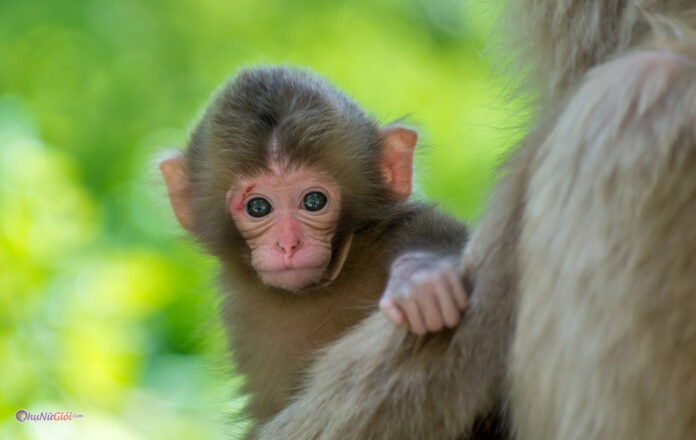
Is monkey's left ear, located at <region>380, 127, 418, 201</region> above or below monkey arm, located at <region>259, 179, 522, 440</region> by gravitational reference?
above

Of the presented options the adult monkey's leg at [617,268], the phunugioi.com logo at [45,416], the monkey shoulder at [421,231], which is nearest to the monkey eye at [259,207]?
the monkey shoulder at [421,231]

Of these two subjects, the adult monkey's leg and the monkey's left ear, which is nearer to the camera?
the adult monkey's leg

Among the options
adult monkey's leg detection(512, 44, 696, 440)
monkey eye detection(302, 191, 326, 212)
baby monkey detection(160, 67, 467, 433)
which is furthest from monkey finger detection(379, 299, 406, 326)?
monkey eye detection(302, 191, 326, 212)

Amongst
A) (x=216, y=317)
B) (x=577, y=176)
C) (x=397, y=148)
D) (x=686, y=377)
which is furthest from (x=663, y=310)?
(x=216, y=317)

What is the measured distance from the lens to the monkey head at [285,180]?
2.07 meters

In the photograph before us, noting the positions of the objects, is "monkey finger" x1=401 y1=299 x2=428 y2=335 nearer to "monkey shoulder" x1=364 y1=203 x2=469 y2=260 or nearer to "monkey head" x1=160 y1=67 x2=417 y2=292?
"monkey shoulder" x1=364 y1=203 x2=469 y2=260

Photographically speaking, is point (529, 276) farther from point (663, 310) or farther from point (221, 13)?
point (221, 13)

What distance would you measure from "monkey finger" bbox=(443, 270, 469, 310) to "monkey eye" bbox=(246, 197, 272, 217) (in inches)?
21.5

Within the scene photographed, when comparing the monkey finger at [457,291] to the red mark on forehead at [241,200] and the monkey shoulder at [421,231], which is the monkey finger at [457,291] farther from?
the red mark on forehead at [241,200]

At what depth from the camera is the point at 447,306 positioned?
62.9 inches

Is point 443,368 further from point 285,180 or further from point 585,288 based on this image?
point 285,180

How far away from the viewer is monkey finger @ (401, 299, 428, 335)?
1617mm

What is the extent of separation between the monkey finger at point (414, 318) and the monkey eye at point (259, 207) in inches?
21.2

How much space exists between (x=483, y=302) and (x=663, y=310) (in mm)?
279
